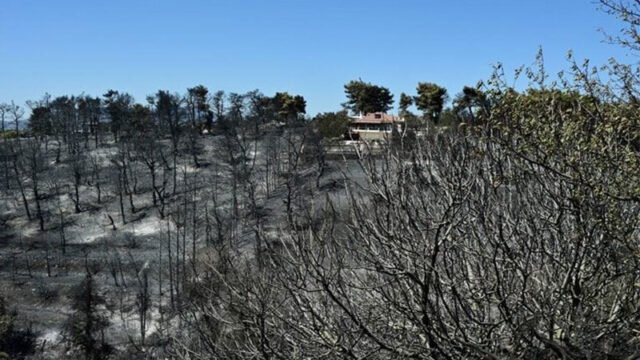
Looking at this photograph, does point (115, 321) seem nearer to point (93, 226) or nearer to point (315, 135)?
point (93, 226)

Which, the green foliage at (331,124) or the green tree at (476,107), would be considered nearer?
the green tree at (476,107)

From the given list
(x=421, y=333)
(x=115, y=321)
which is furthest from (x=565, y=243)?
(x=115, y=321)

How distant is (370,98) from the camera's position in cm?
7494

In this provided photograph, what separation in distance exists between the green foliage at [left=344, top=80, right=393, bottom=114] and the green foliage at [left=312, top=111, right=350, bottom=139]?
46.6 feet

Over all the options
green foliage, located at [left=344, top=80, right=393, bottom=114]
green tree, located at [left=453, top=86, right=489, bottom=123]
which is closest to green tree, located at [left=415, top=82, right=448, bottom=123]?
green foliage, located at [left=344, top=80, right=393, bottom=114]

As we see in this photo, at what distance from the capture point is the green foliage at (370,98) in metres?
74.4

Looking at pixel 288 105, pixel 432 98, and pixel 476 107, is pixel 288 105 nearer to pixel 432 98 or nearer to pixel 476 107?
pixel 432 98

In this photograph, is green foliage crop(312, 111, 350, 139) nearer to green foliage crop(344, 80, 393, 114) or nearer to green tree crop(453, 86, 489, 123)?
green foliage crop(344, 80, 393, 114)

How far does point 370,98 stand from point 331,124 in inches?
925

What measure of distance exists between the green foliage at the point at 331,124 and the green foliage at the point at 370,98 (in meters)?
14.2

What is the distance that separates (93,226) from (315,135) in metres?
22.3

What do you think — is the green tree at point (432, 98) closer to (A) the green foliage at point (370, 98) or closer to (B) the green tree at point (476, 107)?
(A) the green foliage at point (370, 98)

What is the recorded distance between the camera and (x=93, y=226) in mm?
58594

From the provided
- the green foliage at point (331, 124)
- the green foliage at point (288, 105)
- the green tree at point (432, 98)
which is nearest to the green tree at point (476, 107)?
the green foliage at point (331, 124)
